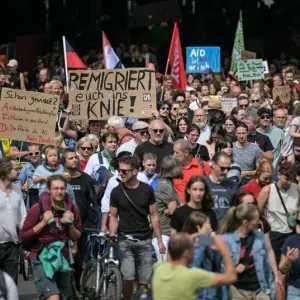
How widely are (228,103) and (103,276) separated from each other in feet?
22.9

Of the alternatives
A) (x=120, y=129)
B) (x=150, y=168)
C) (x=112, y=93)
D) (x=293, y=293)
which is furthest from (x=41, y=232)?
(x=112, y=93)

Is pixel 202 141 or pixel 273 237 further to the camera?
pixel 202 141

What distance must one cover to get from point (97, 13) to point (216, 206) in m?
21.7

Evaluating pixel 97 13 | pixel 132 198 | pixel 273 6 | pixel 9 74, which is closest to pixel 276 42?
pixel 273 6

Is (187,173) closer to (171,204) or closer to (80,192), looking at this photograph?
(171,204)

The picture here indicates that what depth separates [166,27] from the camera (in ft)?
108

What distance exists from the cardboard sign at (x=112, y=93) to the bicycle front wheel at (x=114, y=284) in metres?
5.04

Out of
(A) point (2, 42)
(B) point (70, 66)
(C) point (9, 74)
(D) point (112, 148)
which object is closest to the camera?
(D) point (112, 148)

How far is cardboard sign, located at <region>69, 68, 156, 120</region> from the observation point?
1820 cm

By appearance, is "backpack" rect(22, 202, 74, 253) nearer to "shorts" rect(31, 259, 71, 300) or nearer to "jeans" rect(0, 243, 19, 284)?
"shorts" rect(31, 259, 71, 300)

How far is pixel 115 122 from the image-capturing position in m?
17.4

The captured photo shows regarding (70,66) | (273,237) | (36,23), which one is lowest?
(273,237)

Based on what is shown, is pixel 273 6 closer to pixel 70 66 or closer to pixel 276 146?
pixel 70 66

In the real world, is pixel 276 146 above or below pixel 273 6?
below
